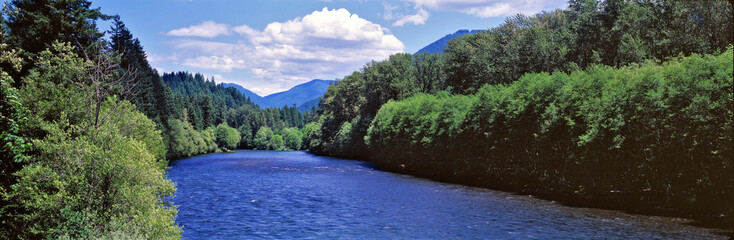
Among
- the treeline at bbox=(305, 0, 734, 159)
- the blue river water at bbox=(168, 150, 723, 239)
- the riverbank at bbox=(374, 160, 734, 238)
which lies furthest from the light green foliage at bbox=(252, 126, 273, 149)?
the riverbank at bbox=(374, 160, 734, 238)

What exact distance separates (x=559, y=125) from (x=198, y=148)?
104 m

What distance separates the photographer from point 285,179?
5700 centimetres

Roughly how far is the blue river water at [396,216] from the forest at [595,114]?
4.86 metres

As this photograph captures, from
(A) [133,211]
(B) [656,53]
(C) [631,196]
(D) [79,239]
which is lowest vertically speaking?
(D) [79,239]

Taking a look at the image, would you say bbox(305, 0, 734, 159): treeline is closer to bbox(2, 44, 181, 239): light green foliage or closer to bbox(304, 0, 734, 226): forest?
bbox(304, 0, 734, 226): forest

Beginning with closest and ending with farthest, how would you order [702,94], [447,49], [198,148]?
[702,94] < [447,49] < [198,148]

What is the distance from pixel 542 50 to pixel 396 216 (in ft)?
123

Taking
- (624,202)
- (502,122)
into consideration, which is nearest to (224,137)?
(502,122)

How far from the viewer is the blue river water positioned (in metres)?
24.8

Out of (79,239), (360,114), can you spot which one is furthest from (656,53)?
(360,114)

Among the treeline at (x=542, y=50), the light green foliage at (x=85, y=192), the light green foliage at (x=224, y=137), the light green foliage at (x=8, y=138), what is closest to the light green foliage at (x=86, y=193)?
the light green foliage at (x=85, y=192)

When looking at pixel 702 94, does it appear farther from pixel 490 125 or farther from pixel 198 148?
pixel 198 148

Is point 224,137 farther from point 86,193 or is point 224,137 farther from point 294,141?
point 86,193

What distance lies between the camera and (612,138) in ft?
112
